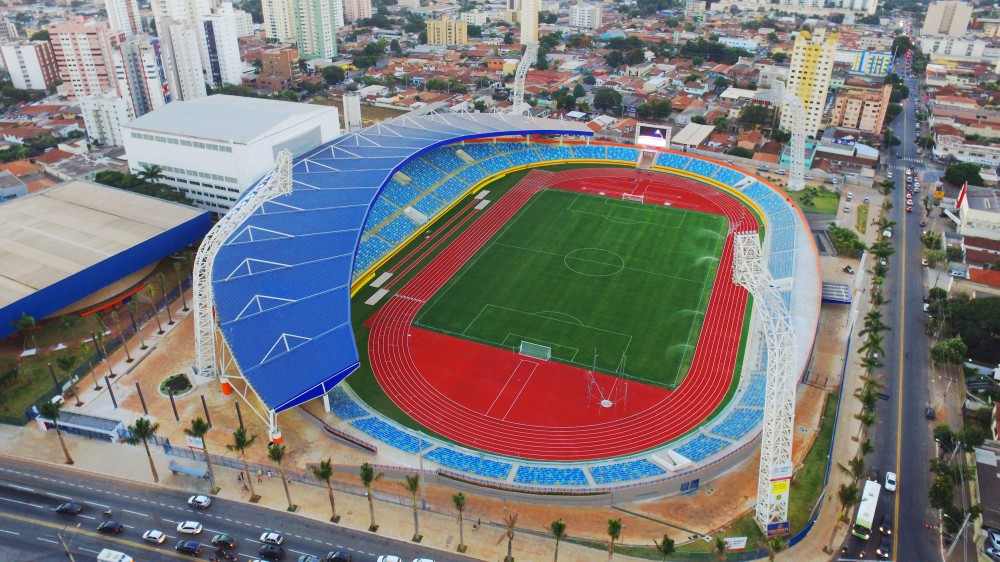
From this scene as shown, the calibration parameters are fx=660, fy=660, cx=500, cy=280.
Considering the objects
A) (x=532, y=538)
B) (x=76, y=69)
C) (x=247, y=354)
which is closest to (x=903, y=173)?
(x=532, y=538)

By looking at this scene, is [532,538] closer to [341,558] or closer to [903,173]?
[341,558]

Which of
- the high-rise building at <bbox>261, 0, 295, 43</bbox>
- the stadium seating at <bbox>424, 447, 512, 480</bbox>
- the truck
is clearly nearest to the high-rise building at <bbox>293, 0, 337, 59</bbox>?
the high-rise building at <bbox>261, 0, 295, 43</bbox>

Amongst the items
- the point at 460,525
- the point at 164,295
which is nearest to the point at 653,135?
the point at 164,295

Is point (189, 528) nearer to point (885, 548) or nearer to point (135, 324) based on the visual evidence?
point (135, 324)

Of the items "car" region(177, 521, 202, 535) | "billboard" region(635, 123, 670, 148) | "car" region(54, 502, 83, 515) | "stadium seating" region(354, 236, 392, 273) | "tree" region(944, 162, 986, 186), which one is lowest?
"car" region(54, 502, 83, 515)

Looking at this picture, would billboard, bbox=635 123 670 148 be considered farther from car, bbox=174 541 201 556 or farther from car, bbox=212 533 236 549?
car, bbox=174 541 201 556

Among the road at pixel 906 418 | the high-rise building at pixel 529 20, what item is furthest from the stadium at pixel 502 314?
the high-rise building at pixel 529 20

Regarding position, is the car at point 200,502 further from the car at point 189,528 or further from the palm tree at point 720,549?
the palm tree at point 720,549
